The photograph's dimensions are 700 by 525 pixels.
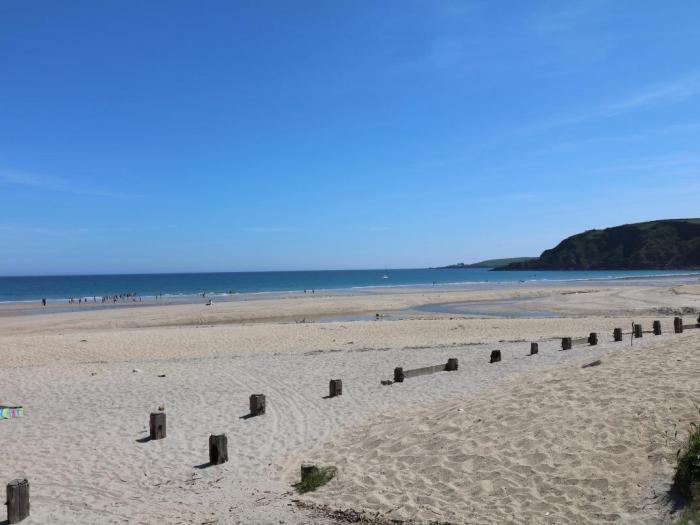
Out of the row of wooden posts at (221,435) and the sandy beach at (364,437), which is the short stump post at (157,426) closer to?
the row of wooden posts at (221,435)

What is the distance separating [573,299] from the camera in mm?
49906

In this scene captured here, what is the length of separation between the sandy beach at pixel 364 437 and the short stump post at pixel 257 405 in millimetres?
292

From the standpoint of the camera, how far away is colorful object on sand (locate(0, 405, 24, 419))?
11844 millimetres

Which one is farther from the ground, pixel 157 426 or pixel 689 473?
pixel 689 473

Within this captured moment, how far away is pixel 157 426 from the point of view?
399 inches

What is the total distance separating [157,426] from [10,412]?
4264mm

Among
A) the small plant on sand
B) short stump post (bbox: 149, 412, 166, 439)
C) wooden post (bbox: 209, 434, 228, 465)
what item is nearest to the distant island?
short stump post (bbox: 149, 412, 166, 439)

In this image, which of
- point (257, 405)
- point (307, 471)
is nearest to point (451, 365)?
point (257, 405)

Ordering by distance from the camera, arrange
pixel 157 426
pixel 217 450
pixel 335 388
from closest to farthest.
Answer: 1. pixel 217 450
2. pixel 157 426
3. pixel 335 388

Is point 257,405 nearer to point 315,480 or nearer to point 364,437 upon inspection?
point 364,437

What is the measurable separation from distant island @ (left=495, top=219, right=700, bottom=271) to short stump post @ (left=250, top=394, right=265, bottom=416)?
175 metres

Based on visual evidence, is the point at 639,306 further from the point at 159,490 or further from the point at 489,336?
the point at 159,490

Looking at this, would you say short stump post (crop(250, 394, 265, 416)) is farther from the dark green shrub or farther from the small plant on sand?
the dark green shrub

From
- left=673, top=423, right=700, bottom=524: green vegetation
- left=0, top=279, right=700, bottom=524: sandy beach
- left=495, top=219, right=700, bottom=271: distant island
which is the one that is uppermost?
left=495, top=219, right=700, bottom=271: distant island
